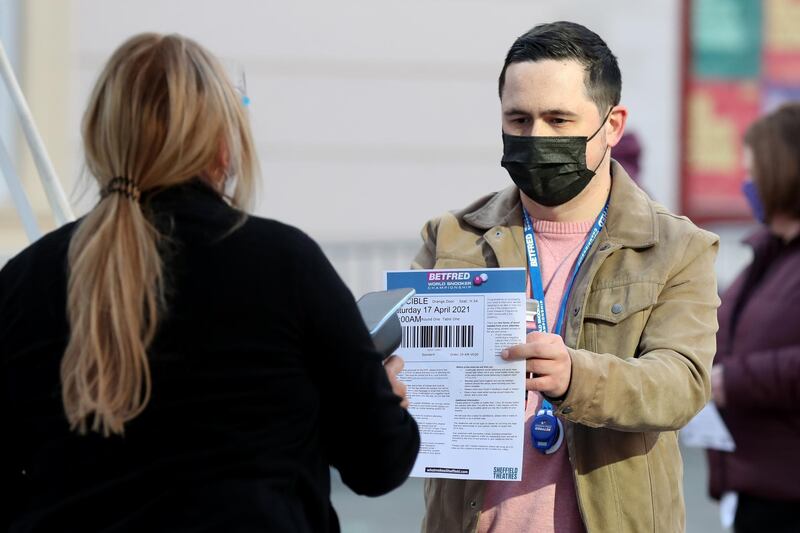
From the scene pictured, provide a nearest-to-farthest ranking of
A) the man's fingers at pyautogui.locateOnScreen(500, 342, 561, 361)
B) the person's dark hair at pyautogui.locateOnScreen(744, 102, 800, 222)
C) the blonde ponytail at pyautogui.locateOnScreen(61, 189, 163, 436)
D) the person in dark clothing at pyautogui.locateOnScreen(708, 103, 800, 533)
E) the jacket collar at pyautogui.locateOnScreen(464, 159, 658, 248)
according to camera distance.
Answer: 1. the blonde ponytail at pyautogui.locateOnScreen(61, 189, 163, 436)
2. the man's fingers at pyautogui.locateOnScreen(500, 342, 561, 361)
3. the jacket collar at pyautogui.locateOnScreen(464, 159, 658, 248)
4. the person in dark clothing at pyautogui.locateOnScreen(708, 103, 800, 533)
5. the person's dark hair at pyautogui.locateOnScreen(744, 102, 800, 222)

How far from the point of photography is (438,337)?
8.95ft

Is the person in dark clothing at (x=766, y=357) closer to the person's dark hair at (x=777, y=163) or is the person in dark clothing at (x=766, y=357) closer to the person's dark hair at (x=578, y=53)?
the person's dark hair at (x=777, y=163)

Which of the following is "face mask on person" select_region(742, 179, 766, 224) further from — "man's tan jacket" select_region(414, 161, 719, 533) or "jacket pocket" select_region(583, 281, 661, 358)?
"jacket pocket" select_region(583, 281, 661, 358)

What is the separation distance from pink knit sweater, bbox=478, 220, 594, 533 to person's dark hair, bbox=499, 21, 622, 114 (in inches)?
15.1

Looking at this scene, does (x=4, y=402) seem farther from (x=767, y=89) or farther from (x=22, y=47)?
(x=767, y=89)

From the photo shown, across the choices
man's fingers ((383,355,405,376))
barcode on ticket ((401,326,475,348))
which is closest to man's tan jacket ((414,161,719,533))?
barcode on ticket ((401,326,475,348))

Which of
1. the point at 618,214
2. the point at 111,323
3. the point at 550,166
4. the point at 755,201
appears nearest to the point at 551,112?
the point at 550,166

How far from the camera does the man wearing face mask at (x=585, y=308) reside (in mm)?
2580

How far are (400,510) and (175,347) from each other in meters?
5.22

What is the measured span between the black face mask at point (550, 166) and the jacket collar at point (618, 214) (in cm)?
8

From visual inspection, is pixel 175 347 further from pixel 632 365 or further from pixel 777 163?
pixel 777 163

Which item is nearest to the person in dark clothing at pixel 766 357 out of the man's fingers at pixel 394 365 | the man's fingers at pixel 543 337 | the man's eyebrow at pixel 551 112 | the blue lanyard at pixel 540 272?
the blue lanyard at pixel 540 272

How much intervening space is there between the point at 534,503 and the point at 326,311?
2.83ft

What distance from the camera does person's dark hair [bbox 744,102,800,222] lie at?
4504mm
